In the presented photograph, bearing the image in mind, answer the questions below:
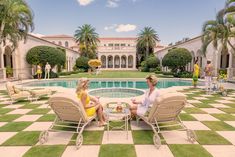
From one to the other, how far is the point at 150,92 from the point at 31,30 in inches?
598

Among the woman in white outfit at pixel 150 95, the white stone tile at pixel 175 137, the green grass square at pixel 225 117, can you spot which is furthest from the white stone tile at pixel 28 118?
the green grass square at pixel 225 117

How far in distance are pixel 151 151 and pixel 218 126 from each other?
238 centimetres

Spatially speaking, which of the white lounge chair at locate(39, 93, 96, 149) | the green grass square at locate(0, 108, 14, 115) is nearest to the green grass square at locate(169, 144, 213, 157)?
the white lounge chair at locate(39, 93, 96, 149)

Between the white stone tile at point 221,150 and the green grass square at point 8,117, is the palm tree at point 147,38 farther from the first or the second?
the white stone tile at point 221,150

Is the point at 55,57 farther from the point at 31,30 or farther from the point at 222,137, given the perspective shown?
the point at 222,137

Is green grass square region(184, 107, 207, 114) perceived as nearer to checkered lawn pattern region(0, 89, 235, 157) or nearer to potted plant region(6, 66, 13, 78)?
checkered lawn pattern region(0, 89, 235, 157)

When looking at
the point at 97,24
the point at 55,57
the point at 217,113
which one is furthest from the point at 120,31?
the point at 217,113

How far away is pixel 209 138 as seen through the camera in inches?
145

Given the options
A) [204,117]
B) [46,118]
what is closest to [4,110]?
[46,118]

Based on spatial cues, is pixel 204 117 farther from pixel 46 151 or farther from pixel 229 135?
pixel 46 151

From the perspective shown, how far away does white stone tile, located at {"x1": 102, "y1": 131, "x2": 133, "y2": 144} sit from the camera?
Answer: 350cm

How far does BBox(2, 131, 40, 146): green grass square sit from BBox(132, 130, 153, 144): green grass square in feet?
6.99

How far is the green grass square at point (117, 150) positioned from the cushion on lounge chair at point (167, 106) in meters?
0.76

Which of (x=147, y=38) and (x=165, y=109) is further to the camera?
(x=147, y=38)
